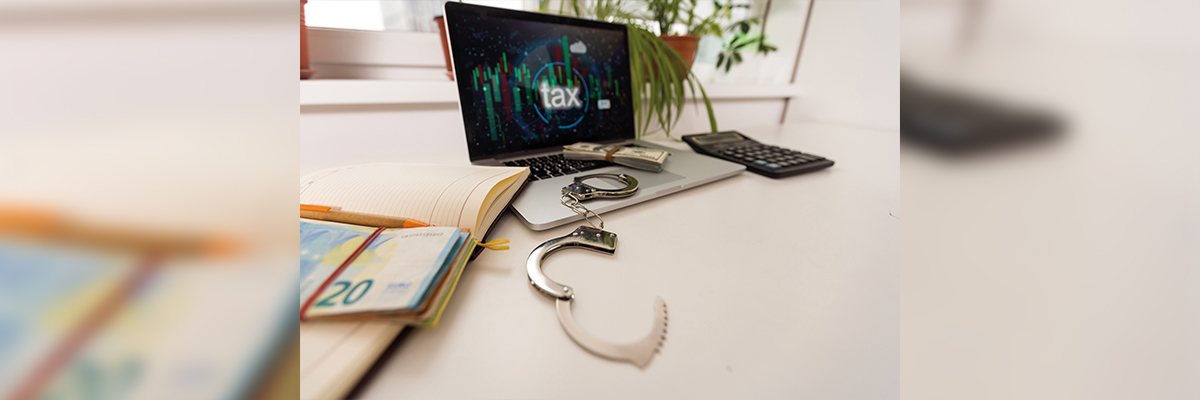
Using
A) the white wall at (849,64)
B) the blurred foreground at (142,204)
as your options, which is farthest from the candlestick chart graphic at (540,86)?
the white wall at (849,64)

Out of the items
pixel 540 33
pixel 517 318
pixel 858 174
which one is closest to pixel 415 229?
pixel 517 318

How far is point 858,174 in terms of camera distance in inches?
26.1

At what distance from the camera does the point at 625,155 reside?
1.97 feet

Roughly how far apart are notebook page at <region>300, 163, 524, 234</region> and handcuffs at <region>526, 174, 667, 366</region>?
0.23 feet

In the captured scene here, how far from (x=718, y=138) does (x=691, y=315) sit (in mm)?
590

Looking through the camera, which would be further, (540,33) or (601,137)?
(601,137)

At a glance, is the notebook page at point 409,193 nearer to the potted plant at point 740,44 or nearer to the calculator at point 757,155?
the calculator at point 757,155

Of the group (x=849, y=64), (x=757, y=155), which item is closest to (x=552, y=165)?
(x=757, y=155)

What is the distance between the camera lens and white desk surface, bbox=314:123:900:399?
240 mm

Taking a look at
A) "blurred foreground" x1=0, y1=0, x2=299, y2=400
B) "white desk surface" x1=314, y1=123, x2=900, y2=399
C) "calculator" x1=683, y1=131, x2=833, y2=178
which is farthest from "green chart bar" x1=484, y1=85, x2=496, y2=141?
"blurred foreground" x1=0, y1=0, x2=299, y2=400

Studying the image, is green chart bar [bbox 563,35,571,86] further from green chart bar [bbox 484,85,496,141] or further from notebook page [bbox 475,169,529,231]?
notebook page [bbox 475,169,529,231]

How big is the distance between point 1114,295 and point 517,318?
0.26m

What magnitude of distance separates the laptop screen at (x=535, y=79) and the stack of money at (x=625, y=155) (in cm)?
7

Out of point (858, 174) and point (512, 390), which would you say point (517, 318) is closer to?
point (512, 390)
